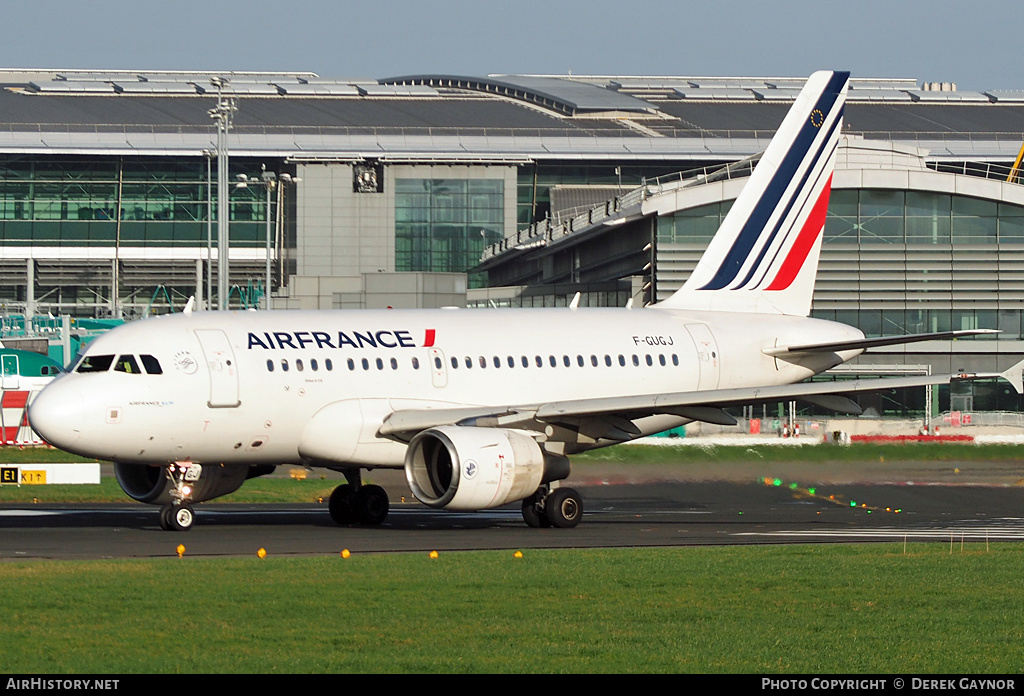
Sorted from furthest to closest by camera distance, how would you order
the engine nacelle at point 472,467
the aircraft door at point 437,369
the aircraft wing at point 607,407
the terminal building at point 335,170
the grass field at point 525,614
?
the terminal building at point 335,170 < the aircraft door at point 437,369 < the aircraft wing at point 607,407 < the engine nacelle at point 472,467 < the grass field at point 525,614

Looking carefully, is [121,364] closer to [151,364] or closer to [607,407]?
[151,364]

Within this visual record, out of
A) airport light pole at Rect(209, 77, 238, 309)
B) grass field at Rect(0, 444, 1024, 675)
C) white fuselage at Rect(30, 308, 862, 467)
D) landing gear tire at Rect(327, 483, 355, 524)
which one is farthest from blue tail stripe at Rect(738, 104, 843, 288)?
airport light pole at Rect(209, 77, 238, 309)

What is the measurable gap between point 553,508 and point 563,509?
20cm

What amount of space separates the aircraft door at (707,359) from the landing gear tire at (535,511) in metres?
5.63

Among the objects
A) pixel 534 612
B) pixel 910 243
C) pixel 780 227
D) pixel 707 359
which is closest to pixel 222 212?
pixel 780 227

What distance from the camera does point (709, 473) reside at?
35.5 m

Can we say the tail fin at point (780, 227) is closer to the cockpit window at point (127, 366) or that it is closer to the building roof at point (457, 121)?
the cockpit window at point (127, 366)

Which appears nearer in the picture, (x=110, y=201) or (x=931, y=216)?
(x=931, y=216)

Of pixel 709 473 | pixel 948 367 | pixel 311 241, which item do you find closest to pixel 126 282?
pixel 311 241

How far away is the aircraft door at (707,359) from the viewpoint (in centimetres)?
3216

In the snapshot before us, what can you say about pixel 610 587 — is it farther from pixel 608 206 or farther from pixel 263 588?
pixel 608 206

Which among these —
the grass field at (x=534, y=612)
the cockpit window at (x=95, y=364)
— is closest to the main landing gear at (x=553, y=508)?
the grass field at (x=534, y=612)

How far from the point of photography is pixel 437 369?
95.3 ft

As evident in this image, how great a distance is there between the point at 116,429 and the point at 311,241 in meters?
73.4
